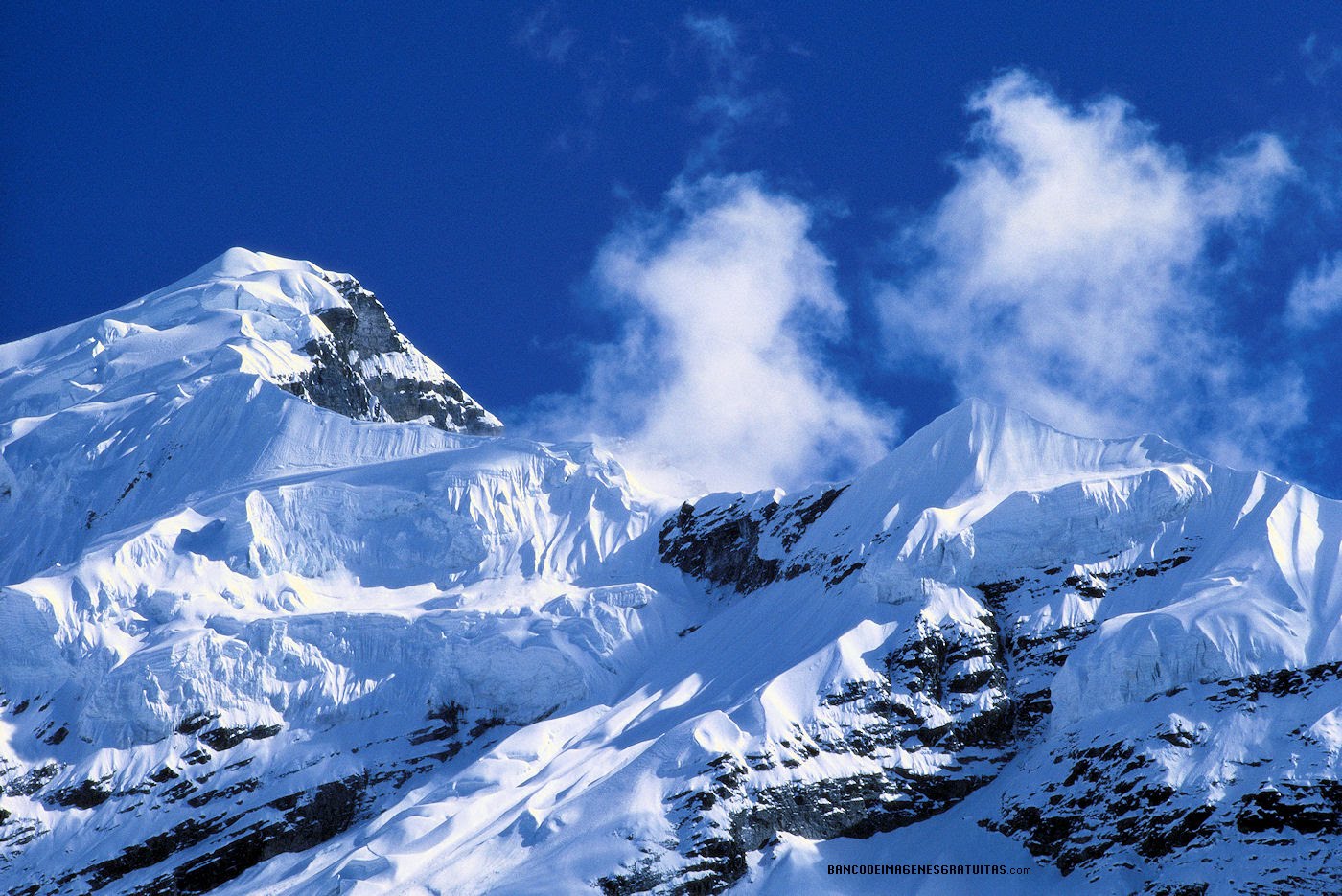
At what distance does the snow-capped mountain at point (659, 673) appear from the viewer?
124 metres

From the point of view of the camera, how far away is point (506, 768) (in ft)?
461

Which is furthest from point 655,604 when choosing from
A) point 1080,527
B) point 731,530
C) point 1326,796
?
point 1326,796

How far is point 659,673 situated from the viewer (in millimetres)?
154875

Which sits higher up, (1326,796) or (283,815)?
(283,815)

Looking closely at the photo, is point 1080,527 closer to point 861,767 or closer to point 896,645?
point 896,645

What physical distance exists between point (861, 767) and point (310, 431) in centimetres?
8640

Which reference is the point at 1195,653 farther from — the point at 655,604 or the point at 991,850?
the point at 655,604

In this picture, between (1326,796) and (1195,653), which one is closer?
(1326,796)

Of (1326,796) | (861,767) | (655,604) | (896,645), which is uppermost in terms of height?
(655,604)

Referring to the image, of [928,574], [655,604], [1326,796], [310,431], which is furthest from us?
[310,431]

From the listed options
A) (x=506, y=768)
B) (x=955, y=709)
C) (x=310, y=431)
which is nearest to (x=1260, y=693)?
(x=955, y=709)

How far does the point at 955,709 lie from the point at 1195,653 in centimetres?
1915

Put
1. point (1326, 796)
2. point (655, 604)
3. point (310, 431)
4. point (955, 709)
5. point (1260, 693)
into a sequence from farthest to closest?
point (310, 431) < point (655, 604) < point (955, 709) < point (1260, 693) < point (1326, 796)

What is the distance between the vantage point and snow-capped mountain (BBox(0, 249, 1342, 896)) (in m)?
124
